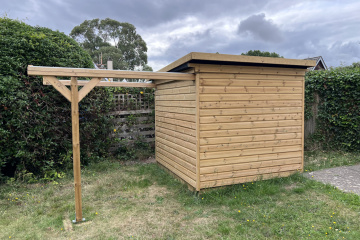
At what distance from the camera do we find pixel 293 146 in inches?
183

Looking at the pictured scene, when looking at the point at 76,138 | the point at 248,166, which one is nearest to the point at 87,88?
the point at 76,138

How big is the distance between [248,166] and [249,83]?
4.69 feet

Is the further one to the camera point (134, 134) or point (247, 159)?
point (134, 134)

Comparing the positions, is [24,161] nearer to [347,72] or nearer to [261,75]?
[261,75]

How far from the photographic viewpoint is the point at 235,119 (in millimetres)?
4141

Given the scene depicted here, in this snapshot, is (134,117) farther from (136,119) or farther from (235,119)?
(235,119)

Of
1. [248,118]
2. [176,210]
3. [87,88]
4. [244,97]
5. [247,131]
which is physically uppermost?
[87,88]

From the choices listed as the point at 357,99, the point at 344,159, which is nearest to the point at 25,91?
the point at 344,159

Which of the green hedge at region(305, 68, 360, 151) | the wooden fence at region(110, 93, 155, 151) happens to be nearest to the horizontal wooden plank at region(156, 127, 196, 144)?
the wooden fence at region(110, 93, 155, 151)

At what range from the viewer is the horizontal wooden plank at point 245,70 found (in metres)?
3.84

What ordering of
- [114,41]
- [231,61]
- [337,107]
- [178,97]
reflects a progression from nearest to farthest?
[231,61]
[178,97]
[337,107]
[114,41]

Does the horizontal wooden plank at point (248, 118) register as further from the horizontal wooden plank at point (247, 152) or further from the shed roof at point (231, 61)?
the shed roof at point (231, 61)

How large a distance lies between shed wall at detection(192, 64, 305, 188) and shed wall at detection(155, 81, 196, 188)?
0.70 feet

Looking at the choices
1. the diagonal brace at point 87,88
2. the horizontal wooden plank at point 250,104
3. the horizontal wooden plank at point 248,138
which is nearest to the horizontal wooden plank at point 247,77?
the horizontal wooden plank at point 250,104
